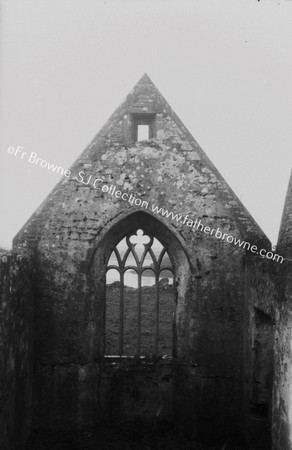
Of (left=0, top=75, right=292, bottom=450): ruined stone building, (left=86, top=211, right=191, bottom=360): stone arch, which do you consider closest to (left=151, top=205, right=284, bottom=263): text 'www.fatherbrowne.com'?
(left=0, top=75, right=292, bottom=450): ruined stone building

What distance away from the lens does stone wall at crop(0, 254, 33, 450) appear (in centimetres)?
549

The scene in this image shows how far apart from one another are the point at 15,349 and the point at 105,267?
7.37ft

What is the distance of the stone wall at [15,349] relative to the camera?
5488 mm

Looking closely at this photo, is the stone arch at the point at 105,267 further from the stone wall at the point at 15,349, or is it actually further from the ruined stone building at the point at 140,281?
the stone wall at the point at 15,349

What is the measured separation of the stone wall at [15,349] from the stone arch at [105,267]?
41.4 inches

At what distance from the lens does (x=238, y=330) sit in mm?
7578

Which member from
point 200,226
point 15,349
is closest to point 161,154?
point 200,226

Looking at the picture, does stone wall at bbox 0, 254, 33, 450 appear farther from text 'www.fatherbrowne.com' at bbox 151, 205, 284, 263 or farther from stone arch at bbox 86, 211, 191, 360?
text 'www.fatherbrowne.com' at bbox 151, 205, 284, 263

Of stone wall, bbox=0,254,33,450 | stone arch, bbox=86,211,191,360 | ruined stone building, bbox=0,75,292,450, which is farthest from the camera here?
stone arch, bbox=86,211,191,360

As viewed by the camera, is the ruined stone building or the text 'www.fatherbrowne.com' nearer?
the ruined stone building

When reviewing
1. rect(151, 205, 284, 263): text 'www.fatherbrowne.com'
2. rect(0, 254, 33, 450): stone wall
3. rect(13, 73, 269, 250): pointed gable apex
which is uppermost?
rect(13, 73, 269, 250): pointed gable apex

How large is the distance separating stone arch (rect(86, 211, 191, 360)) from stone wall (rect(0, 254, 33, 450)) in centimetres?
105

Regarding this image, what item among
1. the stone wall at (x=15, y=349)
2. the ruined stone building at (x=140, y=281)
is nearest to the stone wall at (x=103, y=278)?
the ruined stone building at (x=140, y=281)

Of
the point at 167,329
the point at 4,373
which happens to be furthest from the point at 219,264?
the point at 167,329
